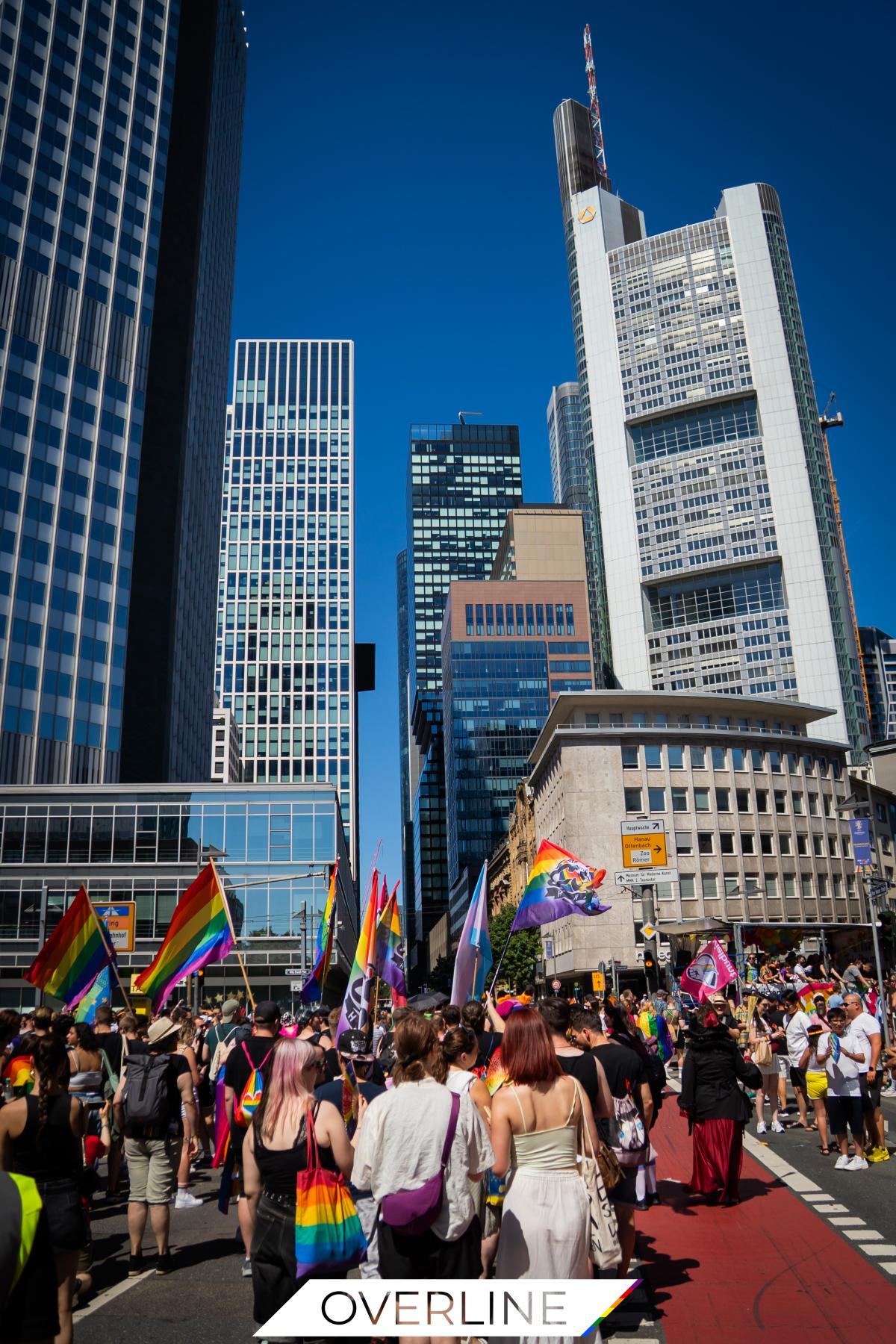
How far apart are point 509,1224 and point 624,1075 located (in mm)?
3342

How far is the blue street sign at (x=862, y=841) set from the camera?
28.0 metres

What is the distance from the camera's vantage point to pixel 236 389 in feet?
589

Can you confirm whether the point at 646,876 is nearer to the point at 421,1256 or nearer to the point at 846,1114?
the point at 846,1114

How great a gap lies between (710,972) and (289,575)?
5835 inches

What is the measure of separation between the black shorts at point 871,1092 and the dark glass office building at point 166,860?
44529 mm

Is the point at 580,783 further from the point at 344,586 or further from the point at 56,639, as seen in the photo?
the point at 344,586

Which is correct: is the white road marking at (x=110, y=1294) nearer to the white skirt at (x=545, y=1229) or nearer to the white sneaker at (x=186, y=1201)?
the white sneaker at (x=186, y=1201)

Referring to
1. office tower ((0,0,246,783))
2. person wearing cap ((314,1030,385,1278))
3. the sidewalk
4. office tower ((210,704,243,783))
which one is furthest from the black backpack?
office tower ((210,704,243,783))

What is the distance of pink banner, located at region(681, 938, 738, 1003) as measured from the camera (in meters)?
21.7

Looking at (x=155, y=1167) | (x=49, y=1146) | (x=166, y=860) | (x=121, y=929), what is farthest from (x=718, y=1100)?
(x=166, y=860)

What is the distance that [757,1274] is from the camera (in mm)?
8094

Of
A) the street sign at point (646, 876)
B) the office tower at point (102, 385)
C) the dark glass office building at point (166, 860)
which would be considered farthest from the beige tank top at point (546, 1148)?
the office tower at point (102, 385)

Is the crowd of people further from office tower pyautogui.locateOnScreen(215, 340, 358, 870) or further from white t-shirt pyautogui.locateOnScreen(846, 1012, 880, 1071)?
office tower pyautogui.locateOnScreen(215, 340, 358, 870)

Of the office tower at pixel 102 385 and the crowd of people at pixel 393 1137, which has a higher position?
the office tower at pixel 102 385
